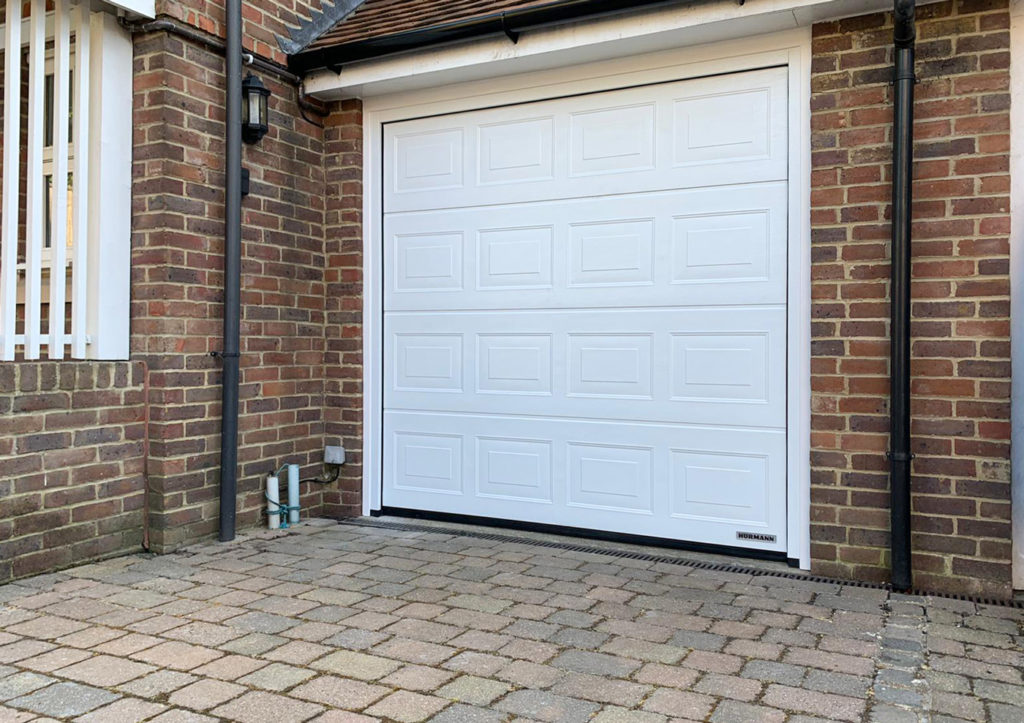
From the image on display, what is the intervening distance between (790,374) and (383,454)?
2.74m

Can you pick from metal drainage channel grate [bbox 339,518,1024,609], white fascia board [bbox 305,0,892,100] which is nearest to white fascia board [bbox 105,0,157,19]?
white fascia board [bbox 305,0,892,100]

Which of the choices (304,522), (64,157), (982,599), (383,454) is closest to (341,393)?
(383,454)

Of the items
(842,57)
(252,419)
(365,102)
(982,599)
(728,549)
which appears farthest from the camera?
(365,102)

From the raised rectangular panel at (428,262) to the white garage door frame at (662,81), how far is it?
0.51ft

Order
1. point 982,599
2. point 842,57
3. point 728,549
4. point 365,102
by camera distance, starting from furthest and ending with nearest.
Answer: point 365,102 < point 728,549 < point 842,57 < point 982,599

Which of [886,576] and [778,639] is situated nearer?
[778,639]

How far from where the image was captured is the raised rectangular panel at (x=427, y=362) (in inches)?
221

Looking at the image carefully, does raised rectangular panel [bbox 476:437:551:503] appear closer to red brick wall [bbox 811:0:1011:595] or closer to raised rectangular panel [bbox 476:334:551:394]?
raised rectangular panel [bbox 476:334:551:394]

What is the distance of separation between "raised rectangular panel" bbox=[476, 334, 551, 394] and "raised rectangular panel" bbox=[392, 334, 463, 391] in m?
0.18

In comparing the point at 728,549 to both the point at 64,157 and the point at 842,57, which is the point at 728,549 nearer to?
the point at 842,57

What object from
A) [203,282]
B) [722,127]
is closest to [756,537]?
[722,127]

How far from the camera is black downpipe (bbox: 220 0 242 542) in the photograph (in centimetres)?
503

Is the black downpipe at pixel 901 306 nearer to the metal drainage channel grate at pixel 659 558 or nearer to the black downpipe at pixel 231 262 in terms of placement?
the metal drainage channel grate at pixel 659 558

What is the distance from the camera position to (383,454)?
19.1 ft
